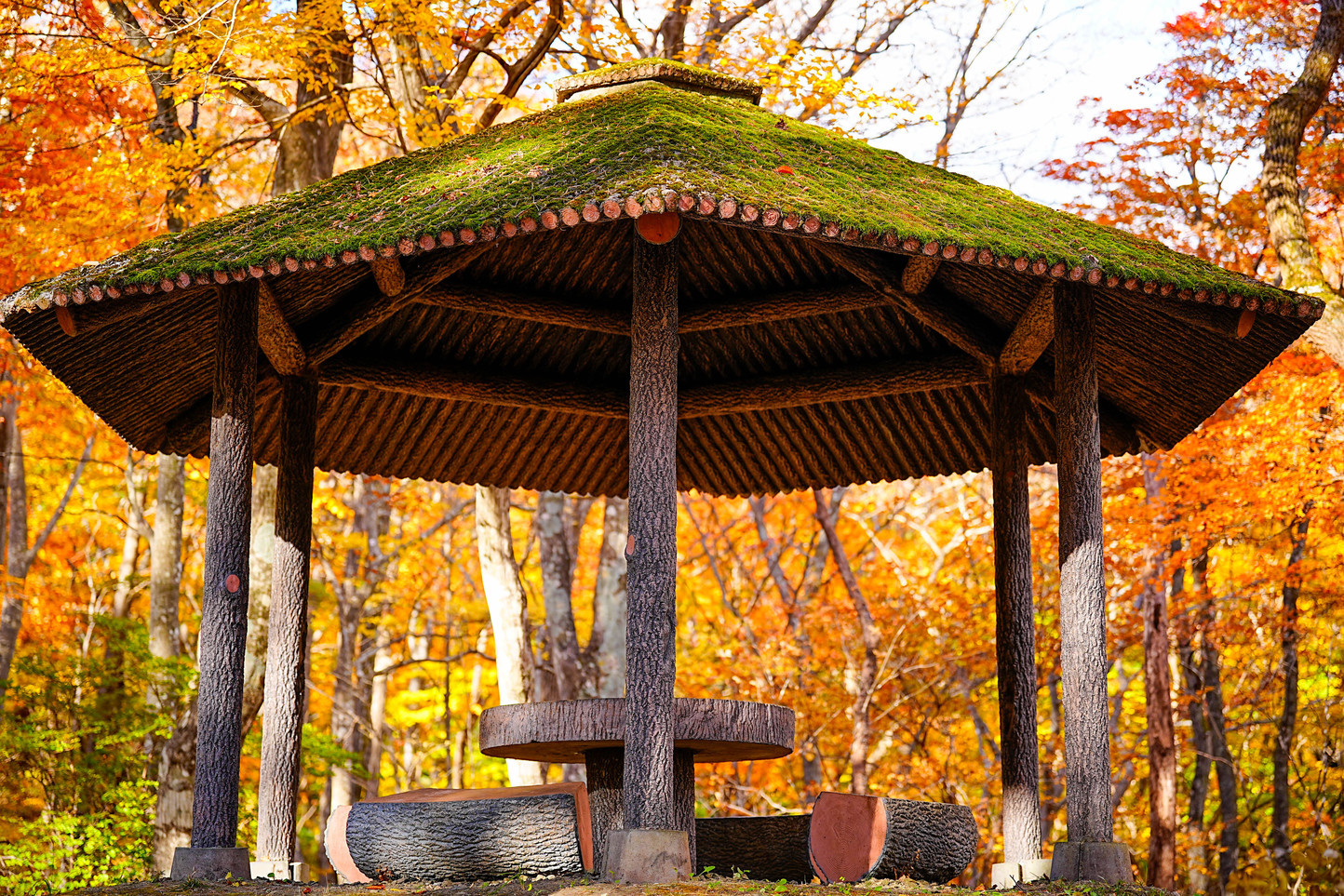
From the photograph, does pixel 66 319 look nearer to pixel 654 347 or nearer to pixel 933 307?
pixel 654 347

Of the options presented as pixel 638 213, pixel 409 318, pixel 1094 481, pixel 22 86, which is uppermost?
pixel 22 86

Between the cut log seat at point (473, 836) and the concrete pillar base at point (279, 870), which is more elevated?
the cut log seat at point (473, 836)

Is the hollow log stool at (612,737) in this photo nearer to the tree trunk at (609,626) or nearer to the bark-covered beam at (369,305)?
the bark-covered beam at (369,305)

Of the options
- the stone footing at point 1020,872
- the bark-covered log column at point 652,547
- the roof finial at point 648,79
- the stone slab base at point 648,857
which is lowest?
Answer: the stone footing at point 1020,872

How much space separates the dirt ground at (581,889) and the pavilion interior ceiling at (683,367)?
3.49 m

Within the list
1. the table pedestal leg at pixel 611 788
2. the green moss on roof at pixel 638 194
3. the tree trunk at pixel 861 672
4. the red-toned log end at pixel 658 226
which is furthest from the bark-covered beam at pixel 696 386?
the tree trunk at pixel 861 672

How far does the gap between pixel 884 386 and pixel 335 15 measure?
25.2 ft

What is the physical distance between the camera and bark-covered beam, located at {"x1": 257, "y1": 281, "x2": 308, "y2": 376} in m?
8.72

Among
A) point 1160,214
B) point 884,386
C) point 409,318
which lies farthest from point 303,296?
point 1160,214

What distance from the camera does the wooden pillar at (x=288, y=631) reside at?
28.9ft

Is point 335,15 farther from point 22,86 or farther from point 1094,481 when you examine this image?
A: point 1094,481

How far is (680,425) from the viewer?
11664mm

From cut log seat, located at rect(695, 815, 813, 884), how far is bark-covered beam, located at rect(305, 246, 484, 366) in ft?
14.7

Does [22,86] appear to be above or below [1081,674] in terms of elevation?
above
